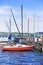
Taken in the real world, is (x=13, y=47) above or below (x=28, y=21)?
below

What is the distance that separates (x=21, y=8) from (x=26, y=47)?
3054 centimetres

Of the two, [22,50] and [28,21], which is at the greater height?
[28,21]

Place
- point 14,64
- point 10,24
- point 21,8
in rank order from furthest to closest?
1. point 10,24
2. point 21,8
3. point 14,64

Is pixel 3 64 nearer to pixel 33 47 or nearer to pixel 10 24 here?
pixel 33 47

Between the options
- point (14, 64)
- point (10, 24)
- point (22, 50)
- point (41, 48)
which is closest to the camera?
point (14, 64)

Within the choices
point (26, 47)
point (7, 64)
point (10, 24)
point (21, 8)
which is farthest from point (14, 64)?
point (10, 24)

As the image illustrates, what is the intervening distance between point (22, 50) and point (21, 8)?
1247 inches

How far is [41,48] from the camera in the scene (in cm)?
7531

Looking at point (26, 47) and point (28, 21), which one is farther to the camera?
point (28, 21)

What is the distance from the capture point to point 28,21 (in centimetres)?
9719

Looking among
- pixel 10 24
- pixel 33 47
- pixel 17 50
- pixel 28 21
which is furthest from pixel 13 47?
pixel 10 24

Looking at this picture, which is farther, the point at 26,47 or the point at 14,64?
the point at 26,47

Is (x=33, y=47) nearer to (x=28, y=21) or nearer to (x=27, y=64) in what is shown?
(x=28, y=21)

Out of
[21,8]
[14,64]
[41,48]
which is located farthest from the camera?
[21,8]
